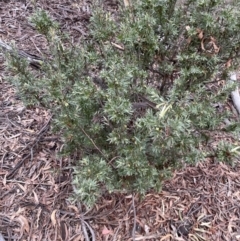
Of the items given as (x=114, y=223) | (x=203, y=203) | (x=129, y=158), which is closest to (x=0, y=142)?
(x=114, y=223)

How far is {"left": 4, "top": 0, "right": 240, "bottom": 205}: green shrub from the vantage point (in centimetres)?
180

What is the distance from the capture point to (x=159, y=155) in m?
1.98

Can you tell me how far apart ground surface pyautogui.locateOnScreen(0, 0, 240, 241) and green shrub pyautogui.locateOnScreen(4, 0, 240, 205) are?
10.1 inches

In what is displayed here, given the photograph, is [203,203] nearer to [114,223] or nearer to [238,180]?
[238,180]

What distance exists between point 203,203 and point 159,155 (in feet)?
2.25

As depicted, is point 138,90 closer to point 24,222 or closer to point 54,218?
point 54,218

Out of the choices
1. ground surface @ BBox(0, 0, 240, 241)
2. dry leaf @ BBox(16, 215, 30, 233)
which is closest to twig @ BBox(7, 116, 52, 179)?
ground surface @ BBox(0, 0, 240, 241)

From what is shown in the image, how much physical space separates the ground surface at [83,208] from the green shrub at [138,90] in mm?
256

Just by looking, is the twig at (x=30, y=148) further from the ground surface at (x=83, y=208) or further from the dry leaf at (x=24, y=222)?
the dry leaf at (x=24, y=222)

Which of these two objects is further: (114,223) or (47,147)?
(47,147)

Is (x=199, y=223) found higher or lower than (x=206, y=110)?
lower

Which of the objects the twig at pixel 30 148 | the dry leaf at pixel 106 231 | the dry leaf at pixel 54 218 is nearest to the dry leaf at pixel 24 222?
the dry leaf at pixel 54 218

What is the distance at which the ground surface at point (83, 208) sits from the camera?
7.39 ft

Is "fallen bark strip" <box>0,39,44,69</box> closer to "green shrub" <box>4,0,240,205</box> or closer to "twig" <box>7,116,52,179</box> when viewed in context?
"twig" <box>7,116,52,179</box>
